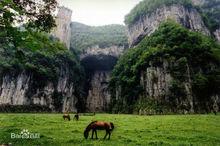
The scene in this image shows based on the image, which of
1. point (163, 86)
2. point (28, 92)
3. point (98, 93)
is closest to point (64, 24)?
point (98, 93)

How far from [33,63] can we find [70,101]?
18.2 metres

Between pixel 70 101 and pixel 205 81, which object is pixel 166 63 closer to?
pixel 205 81

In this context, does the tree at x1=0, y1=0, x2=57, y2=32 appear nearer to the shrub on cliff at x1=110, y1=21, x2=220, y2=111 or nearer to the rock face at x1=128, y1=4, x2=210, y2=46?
the shrub on cliff at x1=110, y1=21, x2=220, y2=111

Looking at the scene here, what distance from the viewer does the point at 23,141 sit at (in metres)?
17.3

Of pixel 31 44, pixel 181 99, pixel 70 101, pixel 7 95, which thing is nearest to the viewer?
pixel 31 44

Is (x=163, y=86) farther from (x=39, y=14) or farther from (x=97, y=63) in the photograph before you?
(x=39, y=14)

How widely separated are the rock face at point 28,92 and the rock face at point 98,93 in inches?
588

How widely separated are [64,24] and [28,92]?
156ft

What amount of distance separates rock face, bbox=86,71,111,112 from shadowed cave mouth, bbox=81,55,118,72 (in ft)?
7.02

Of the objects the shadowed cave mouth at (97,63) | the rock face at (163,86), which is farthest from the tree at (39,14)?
the shadowed cave mouth at (97,63)

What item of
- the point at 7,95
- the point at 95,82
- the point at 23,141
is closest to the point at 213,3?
the point at 95,82

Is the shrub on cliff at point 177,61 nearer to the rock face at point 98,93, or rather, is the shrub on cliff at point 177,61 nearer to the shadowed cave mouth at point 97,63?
the rock face at point 98,93

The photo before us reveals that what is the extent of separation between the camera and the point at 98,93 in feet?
399

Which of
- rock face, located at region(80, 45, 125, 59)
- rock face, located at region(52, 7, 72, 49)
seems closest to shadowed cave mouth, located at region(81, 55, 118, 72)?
rock face, located at region(80, 45, 125, 59)
